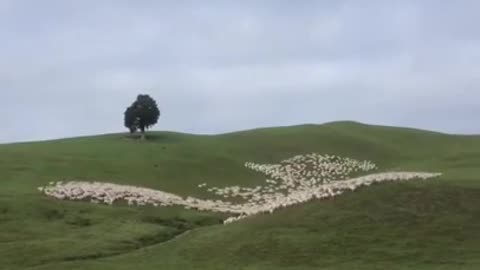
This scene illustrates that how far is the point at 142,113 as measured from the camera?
82.6 m

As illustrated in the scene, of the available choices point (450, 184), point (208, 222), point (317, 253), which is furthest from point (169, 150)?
point (317, 253)

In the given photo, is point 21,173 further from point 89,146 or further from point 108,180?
point 89,146

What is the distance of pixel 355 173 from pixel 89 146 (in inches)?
1094

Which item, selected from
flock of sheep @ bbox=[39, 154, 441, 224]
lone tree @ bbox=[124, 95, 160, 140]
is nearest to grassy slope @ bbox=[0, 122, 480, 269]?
flock of sheep @ bbox=[39, 154, 441, 224]

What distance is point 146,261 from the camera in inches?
1293

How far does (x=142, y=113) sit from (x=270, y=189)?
22681mm

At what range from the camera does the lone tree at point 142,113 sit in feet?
270

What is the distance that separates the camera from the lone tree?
82438mm

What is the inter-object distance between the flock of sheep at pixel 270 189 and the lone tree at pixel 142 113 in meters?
13.1

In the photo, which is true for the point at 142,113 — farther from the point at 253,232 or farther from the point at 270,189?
the point at 253,232

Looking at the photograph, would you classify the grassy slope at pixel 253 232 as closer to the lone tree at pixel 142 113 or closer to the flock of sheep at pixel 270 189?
the flock of sheep at pixel 270 189

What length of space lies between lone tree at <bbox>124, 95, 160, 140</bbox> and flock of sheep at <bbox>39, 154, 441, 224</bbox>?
43.1 feet

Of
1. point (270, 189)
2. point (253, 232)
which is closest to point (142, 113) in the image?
point (270, 189)

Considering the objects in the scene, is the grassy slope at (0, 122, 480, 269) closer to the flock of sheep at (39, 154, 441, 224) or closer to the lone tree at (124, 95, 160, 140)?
the flock of sheep at (39, 154, 441, 224)
